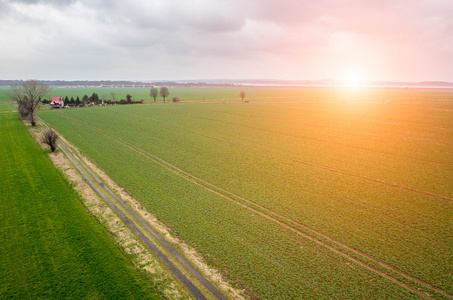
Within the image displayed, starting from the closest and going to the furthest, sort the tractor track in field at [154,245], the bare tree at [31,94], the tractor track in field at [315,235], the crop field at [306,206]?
the tractor track in field at [154,245] → the tractor track in field at [315,235] → the crop field at [306,206] → the bare tree at [31,94]

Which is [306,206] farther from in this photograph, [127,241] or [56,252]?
[56,252]

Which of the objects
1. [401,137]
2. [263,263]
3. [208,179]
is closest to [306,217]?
[263,263]

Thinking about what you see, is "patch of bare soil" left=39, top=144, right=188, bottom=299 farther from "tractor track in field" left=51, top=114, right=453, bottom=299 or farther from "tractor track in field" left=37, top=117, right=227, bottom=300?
"tractor track in field" left=51, top=114, right=453, bottom=299

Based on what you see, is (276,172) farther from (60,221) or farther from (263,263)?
(60,221)

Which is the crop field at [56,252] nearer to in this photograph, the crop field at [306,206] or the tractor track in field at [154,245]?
the tractor track in field at [154,245]

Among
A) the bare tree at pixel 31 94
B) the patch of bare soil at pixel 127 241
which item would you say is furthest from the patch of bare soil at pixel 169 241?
the bare tree at pixel 31 94

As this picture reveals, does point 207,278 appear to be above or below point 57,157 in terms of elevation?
below
